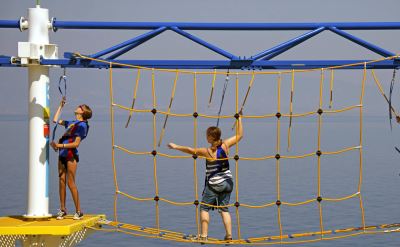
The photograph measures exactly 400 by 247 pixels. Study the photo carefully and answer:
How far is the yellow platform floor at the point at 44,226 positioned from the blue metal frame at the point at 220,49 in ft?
9.29

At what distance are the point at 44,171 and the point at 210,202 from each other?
3167 millimetres

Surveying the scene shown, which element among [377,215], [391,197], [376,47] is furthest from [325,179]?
[376,47]

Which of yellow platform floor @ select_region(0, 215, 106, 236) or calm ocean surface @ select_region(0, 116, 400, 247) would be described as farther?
calm ocean surface @ select_region(0, 116, 400, 247)

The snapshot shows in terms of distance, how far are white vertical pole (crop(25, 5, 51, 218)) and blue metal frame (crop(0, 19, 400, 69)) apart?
307 mm

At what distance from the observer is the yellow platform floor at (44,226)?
17922mm

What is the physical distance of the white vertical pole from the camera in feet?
62.1

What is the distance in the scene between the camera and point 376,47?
19.4 m

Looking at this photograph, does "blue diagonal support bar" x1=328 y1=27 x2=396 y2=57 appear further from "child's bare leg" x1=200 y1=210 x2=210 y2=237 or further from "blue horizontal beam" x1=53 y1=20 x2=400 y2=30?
"child's bare leg" x1=200 y1=210 x2=210 y2=237

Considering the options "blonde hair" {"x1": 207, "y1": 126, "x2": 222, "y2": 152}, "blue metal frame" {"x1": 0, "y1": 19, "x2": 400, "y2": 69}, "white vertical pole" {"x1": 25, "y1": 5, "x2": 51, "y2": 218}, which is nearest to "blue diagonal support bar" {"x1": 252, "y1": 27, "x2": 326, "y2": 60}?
"blue metal frame" {"x1": 0, "y1": 19, "x2": 400, "y2": 69}

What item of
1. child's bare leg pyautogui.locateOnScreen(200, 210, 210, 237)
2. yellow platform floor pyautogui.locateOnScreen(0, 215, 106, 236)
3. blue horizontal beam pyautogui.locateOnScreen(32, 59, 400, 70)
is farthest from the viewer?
blue horizontal beam pyautogui.locateOnScreen(32, 59, 400, 70)

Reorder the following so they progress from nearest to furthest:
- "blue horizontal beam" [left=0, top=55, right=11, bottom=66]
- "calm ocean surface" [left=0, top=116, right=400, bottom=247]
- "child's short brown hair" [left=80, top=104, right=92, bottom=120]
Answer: "child's short brown hair" [left=80, top=104, right=92, bottom=120], "blue horizontal beam" [left=0, top=55, right=11, bottom=66], "calm ocean surface" [left=0, top=116, right=400, bottom=247]

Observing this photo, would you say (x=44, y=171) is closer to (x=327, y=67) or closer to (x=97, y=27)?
(x=97, y=27)

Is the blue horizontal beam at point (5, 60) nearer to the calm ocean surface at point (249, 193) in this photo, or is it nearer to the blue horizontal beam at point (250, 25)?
the blue horizontal beam at point (250, 25)

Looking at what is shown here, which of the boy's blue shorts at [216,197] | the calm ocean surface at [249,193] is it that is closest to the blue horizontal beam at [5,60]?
the boy's blue shorts at [216,197]
